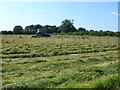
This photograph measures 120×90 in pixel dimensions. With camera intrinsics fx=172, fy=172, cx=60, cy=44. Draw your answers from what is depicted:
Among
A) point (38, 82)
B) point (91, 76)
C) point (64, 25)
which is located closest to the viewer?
point (38, 82)

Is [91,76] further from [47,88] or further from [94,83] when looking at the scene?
[47,88]

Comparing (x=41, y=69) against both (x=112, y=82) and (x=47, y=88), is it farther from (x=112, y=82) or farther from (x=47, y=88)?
(x=112, y=82)

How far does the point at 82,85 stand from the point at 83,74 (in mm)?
1153

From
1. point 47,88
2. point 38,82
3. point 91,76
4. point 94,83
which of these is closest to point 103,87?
point 94,83

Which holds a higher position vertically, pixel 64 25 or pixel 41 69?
pixel 64 25

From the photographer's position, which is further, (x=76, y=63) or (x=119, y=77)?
(x=76, y=63)

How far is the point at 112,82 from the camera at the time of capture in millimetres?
5371

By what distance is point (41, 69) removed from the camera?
8.16 metres

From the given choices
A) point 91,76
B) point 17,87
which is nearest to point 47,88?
point 17,87

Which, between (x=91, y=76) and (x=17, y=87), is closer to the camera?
(x=17, y=87)

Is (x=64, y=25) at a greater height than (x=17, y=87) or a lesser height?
greater

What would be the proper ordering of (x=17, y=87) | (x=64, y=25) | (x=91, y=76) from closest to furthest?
1. (x=17, y=87)
2. (x=91, y=76)
3. (x=64, y=25)

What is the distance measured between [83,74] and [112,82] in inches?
50.6

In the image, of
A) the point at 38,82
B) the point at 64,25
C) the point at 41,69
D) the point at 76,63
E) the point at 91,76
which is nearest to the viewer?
the point at 38,82
